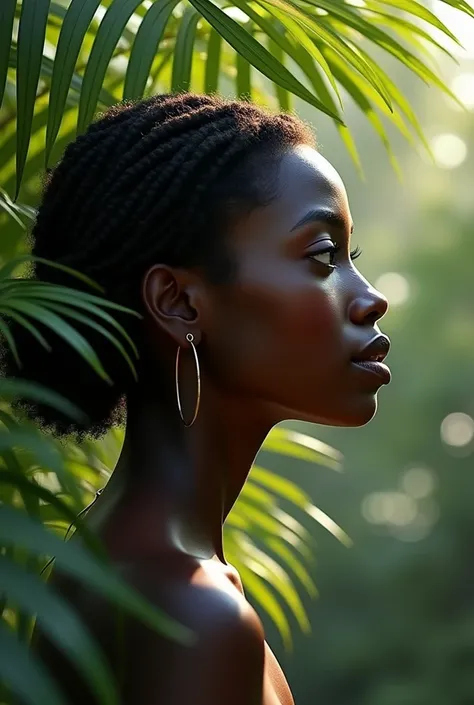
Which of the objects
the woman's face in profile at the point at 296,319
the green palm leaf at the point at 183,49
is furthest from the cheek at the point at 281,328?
the green palm leaf at the point at 183,49

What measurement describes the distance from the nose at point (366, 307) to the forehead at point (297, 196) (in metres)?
0.08

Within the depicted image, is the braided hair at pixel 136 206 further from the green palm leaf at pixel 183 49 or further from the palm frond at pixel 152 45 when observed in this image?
the green palm leaf at pixel 183 49

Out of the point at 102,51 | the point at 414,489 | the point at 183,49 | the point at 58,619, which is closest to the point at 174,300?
the point at 102,51

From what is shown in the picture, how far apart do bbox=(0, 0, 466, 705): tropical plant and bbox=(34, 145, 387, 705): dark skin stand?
0.17ft

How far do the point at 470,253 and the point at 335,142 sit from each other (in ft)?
5.50

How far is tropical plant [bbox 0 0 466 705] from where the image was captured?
669 millimetres

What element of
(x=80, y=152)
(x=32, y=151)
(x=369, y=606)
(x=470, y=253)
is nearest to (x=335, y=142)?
(x=470, y=253)

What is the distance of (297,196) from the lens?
1107 millimetres

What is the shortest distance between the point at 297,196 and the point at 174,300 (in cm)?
14

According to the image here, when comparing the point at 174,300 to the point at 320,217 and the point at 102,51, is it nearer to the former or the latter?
the point at 320,217

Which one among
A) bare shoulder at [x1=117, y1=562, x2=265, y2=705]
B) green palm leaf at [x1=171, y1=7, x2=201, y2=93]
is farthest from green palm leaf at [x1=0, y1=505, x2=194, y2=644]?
green palm leaf at [x1=171, y1=7, x2=201, y2=93]

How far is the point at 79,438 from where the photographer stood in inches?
49.4

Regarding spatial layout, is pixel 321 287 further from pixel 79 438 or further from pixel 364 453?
pixel 364 453

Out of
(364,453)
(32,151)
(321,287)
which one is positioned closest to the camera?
(321,287)
